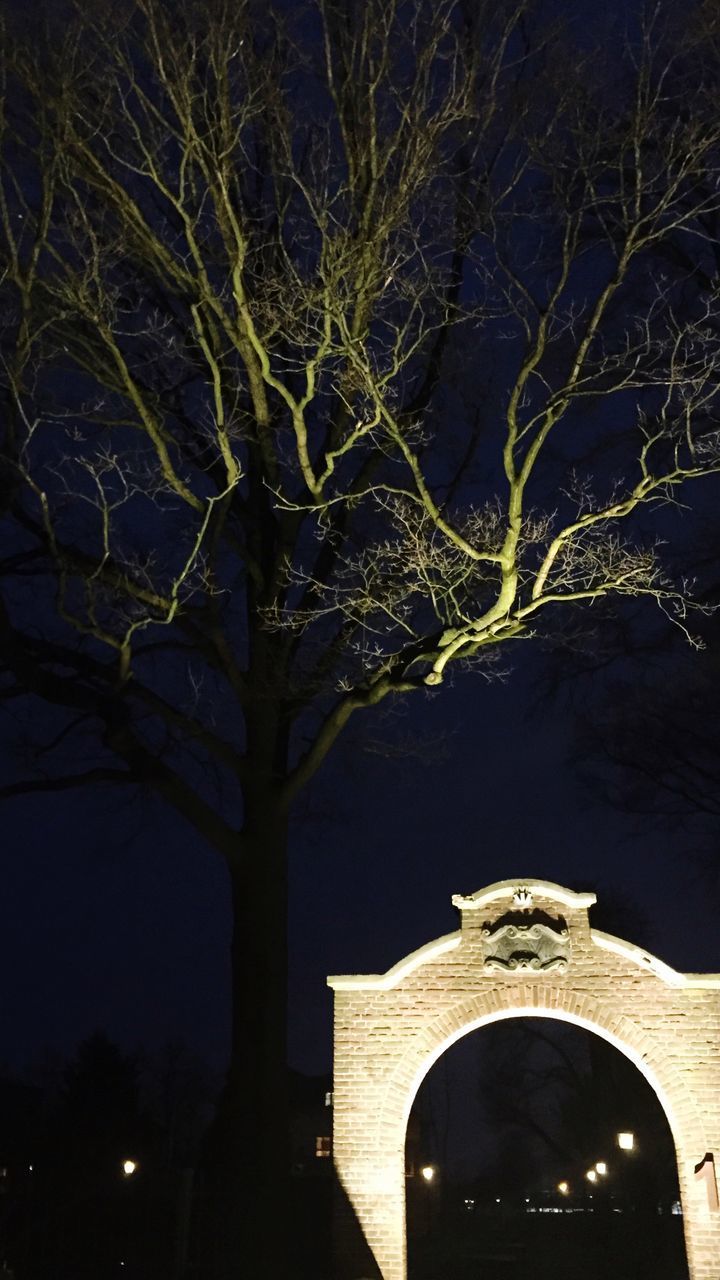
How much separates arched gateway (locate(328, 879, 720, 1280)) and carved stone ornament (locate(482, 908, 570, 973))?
1 centimetres

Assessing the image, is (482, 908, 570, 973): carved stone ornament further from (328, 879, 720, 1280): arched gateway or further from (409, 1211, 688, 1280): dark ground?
(409, 1211, 688, 1280): dark ground

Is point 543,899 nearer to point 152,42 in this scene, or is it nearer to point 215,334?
point 215,334

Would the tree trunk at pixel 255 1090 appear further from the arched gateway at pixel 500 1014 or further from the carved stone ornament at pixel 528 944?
the carved stone ornament at pixel 528 944

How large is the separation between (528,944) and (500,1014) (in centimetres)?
73

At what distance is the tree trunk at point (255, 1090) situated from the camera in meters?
11.0

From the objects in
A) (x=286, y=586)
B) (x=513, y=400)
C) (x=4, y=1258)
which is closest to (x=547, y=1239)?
(x=4, y=1258)

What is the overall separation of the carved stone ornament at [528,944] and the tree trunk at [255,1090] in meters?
2.32

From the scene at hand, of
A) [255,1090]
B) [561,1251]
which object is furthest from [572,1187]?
[255,1090]

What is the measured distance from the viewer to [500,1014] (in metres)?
11.4

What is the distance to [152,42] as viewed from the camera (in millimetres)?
11211

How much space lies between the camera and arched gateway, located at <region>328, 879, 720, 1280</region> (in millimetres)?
10945

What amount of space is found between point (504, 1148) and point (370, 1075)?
61736 mm

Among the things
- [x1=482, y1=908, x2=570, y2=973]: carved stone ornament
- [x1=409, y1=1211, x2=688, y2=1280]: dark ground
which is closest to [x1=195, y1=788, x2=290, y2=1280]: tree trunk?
[x1=482, y1=908, x2=570, y2=973]: carved stone ornament

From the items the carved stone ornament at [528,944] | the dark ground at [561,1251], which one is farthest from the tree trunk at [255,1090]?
the dark ground at [561,1251]
